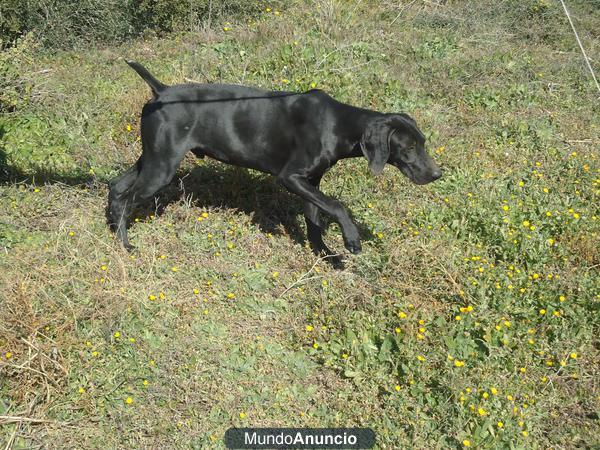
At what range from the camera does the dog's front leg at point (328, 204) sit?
5.27 meters

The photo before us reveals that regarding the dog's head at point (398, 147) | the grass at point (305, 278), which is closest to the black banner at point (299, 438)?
the grass at point (305, 278)

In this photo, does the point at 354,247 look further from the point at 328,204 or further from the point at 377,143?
the point at 377,143

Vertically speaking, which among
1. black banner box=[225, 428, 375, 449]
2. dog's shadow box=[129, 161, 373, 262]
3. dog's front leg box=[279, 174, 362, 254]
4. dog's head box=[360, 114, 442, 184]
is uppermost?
dog's head box=[360, 114, 442, 184]

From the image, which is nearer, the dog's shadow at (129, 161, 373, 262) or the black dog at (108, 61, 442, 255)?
the black dog at (108, 61, 442, 255)

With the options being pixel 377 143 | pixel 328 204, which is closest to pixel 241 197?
pixel 328 204

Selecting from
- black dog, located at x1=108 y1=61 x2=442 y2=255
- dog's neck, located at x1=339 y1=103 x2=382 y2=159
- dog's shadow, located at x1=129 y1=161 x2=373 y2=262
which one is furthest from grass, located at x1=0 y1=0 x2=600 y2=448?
dog's neck, located at x1=339 y1=103 x2=382 y2=159

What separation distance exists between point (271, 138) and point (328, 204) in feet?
2.66

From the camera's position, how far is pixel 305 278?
532cm

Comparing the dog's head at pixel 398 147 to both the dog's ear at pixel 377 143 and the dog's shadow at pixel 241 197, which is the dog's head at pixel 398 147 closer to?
the dog's ear at pixel 377 143

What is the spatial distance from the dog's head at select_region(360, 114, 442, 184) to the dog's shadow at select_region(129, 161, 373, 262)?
912 millimetres

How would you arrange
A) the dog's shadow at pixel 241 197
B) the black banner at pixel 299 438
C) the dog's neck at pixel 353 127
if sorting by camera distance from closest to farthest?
the black banner at pixel 299 438, the dog's neck at pixel 353 127, the dog's shadow at pixel 241 197

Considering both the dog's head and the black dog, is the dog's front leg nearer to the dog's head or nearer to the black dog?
the black dog

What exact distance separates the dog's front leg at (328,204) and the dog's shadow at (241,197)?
0.78m

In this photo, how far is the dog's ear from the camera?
520 cm
